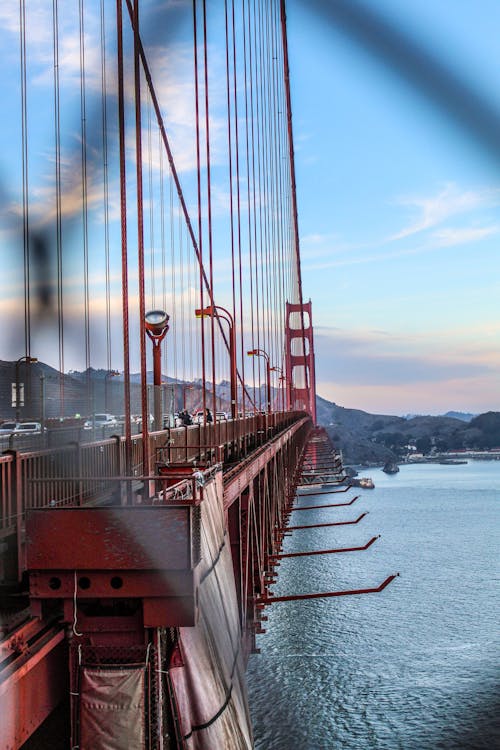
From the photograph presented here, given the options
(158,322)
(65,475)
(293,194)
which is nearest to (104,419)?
(158,322)

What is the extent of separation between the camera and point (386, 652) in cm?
2041

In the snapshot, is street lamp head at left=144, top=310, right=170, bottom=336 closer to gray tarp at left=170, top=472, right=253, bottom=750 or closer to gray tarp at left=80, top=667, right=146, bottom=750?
gray tarp at left=170, top=472, right=253, bottom=750

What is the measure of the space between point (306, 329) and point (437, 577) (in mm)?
40659

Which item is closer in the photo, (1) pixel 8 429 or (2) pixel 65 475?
(2) pixel 65 475

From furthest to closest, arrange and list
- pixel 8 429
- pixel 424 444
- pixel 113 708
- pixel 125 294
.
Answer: pixel 424 444
pixel 8 429
pixel 125 294
pixel 113 708

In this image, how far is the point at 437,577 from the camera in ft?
93.6

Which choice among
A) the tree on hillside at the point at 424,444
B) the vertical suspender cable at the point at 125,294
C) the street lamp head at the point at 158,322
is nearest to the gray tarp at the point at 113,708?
the vertical suspender cable at the point at 125,294

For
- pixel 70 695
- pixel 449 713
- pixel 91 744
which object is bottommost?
pixel 449 713

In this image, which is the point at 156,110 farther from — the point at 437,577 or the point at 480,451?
the point at 480,451

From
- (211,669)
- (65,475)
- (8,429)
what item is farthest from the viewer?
(8,429)

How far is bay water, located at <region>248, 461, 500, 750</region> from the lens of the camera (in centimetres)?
1558

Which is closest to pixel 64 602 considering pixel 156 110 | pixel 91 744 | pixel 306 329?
pixel 91 744

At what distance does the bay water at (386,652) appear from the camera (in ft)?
51.1

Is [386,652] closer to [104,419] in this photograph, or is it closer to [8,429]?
[104,419]
